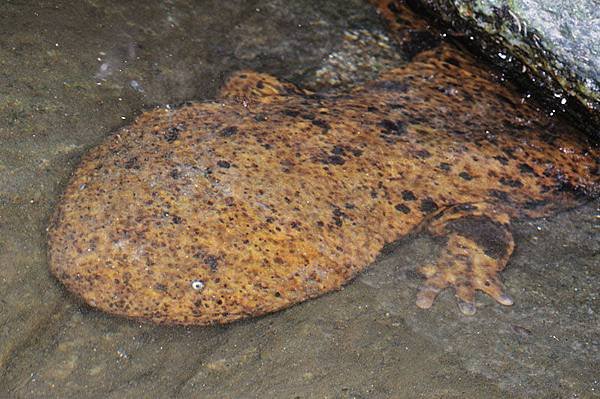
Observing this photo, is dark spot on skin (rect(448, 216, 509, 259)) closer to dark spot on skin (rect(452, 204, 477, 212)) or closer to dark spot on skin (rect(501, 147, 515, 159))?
dark spot on skin (rect(452, 204, 477, 212))

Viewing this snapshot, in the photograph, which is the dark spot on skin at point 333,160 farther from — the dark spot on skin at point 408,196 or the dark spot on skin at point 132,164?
the dark spot on skin at point 132,164

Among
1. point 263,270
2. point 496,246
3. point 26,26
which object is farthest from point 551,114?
point 26,26

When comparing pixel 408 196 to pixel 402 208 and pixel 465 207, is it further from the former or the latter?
pixel 465 207

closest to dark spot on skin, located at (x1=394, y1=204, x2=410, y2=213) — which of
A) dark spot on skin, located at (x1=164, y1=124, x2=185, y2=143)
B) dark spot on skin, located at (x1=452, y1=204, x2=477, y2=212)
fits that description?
dark spot on skin, located at (x1=452, y1=204, x2=477, y2=212)

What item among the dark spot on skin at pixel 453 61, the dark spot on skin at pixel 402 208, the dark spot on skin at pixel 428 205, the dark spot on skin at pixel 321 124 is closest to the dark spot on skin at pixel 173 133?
the dark spot on skin at pixel 321 124

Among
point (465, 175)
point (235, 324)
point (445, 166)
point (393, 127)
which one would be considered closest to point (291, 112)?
point (393, 127)
